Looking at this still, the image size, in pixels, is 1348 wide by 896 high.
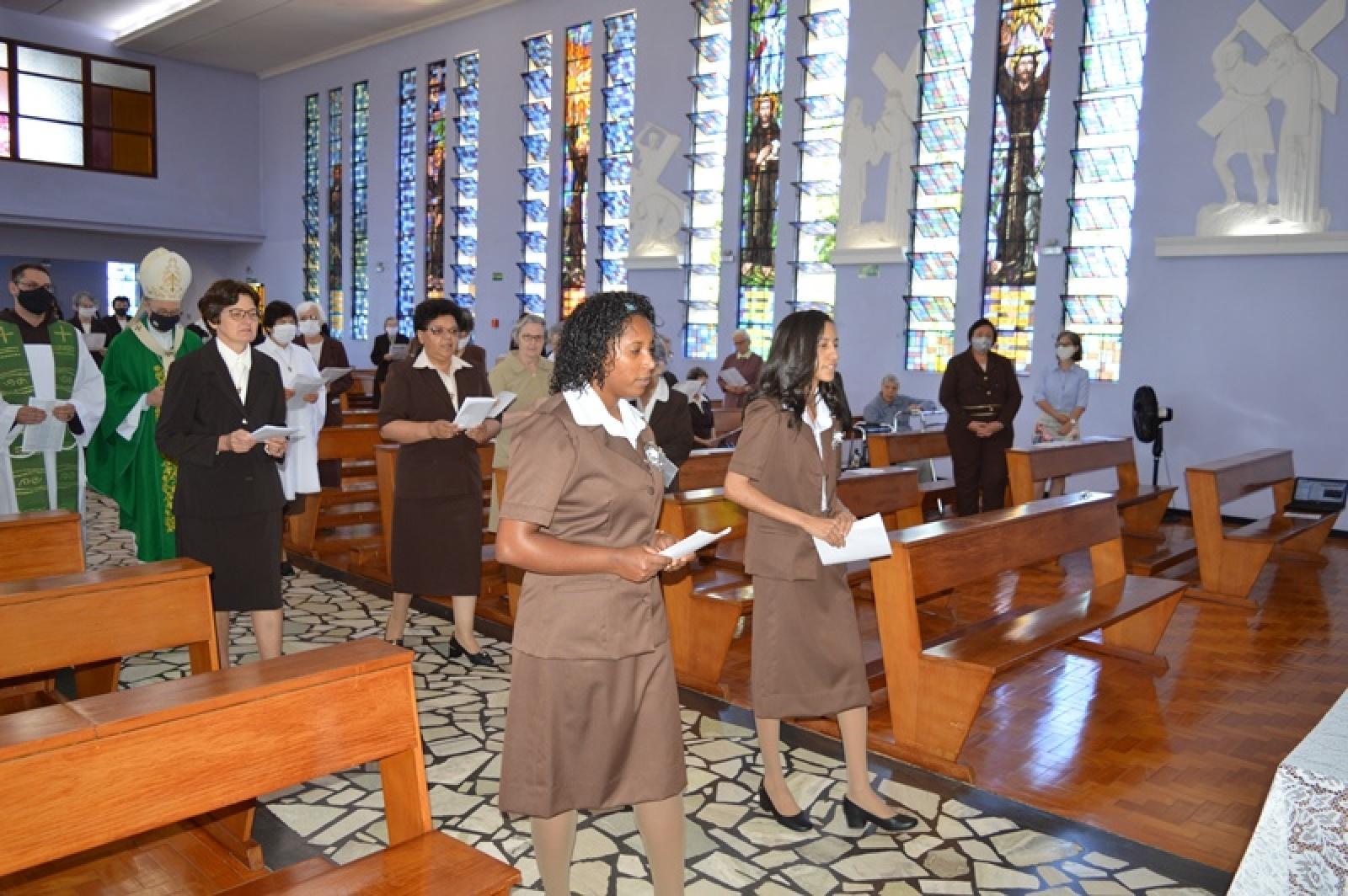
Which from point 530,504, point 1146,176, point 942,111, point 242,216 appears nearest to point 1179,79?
point 1146,176

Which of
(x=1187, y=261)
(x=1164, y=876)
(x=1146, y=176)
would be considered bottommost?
(x=1164, y=876)

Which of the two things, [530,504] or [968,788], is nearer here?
[530,504]

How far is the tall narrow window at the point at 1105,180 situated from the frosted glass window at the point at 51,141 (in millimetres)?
16208

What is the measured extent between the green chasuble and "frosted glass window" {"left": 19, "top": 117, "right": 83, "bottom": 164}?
52.4ft

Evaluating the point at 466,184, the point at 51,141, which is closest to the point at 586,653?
the point at 466,184

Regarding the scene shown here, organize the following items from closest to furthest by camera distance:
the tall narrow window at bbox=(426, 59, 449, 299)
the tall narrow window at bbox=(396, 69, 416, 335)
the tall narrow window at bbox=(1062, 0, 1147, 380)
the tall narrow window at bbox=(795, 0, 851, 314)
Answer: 1. the tall narrow window at bbox=(1062, 0, 1147, 380)
2. the tall narrow window at bbox=(795, 0, 851, 314)
3. the tall narrow window at bbox=(426, 59, 449, 299)
4. the tall narrow window at bbox=(396, 69, 416, 335)

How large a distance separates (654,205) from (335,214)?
25.9 feet

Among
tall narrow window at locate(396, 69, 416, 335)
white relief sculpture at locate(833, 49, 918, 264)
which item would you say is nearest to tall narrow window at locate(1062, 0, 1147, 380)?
white relief sculpture at locate(833, 49, 918, 264)

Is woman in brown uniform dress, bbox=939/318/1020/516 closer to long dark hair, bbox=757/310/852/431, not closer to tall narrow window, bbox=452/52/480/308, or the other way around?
long dark hair, bbox=757/310/852/431

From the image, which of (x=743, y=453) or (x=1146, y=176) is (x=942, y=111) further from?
(x=743, y=453)

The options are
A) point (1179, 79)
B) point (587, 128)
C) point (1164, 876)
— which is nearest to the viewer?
point (1164, 876)

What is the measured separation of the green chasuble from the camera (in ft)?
14.3

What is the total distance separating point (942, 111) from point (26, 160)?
1495 centimetres

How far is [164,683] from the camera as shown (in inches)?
78.2
